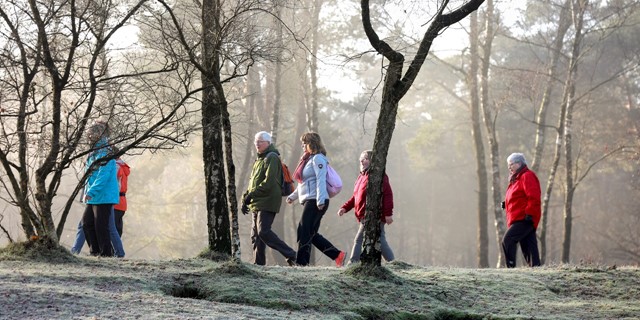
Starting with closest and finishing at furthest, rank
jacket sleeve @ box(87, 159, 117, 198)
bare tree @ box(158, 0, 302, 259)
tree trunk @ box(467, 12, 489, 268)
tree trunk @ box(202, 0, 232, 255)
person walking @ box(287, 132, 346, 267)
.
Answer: bare tree @ box(158, 0, 302, 259) → tree trunk @ box(202, 0, 232, 255) → jacket sleeve @ box(87, 159, 117, 198) → person walking @ box(287, 132, 346, 267) → tree trunk @ box(467, 12, 489, 268)

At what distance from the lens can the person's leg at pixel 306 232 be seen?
1145cm

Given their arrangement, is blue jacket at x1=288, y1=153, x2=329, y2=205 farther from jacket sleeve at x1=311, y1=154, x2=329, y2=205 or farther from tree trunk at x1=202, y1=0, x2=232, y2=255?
tree trunk at x1=202, y1=0, x2=232, y2=255

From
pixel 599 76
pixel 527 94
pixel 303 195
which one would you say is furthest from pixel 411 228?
pixel 303 195

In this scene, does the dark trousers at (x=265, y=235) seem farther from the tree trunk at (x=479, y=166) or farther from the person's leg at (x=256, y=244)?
the tree trunk at (x=479, y=166)

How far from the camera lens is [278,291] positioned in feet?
25.4

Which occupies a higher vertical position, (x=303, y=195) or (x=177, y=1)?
(x=177, y=1)

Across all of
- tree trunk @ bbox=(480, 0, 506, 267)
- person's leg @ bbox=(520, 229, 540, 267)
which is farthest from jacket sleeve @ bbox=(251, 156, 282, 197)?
tree trunk @ bbox=(480, 0, 506, 267)

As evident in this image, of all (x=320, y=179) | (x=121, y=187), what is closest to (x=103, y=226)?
(x=121, y=187)

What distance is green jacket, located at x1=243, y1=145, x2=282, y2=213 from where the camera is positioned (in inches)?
432

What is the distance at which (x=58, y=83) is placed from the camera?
364 inches

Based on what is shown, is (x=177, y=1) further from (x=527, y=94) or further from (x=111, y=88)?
(x=527, y=94)

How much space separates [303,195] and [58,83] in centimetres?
386

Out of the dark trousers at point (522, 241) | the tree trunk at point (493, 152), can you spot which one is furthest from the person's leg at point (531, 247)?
the tree trunk at point (493, 152)

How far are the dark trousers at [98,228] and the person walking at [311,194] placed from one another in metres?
2.55
